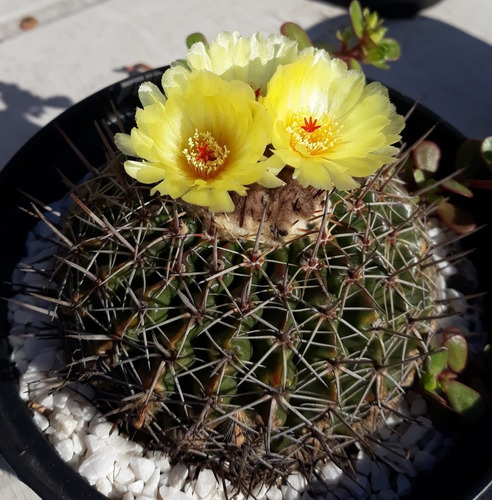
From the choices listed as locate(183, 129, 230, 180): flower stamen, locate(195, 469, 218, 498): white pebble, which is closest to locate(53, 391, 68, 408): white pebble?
locate(195, 469, 218, 498): white pebble

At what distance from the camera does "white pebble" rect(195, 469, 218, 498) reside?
37.4 inches

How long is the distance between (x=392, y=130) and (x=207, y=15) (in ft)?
3.94

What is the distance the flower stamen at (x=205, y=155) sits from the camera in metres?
0.70

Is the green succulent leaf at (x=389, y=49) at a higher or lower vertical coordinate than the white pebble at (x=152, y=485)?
higher

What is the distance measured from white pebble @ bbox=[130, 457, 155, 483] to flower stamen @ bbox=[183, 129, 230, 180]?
509 millimetres

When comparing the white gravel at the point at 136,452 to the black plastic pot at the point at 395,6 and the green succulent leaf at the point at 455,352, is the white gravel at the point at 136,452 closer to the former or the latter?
the green succulent leaf at the point at 455,352

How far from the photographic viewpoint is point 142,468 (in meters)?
0.96

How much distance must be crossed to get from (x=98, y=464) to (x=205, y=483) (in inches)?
6.7

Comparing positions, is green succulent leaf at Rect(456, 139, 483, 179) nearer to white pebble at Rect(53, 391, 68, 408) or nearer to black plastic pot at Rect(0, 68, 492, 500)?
black plastic pot at Rect(0, 68, 492, 500)

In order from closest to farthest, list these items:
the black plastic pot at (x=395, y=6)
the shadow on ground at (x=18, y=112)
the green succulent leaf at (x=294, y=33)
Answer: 1. the green succulent leaf at (x=294, y=33)
2. the shadow on ground at (x=18, y=112)
3. the black plastic pot at (x=395, y=6)

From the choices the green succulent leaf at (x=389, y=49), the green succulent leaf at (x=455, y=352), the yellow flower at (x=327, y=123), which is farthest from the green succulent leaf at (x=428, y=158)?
the yellow flower at (x=327, y=123)

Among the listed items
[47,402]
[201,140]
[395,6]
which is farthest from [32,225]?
[395,6]

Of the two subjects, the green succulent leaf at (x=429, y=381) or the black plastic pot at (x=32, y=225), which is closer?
the black plastic pot at (x=32, y=225)

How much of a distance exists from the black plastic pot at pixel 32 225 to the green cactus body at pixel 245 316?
144mm
